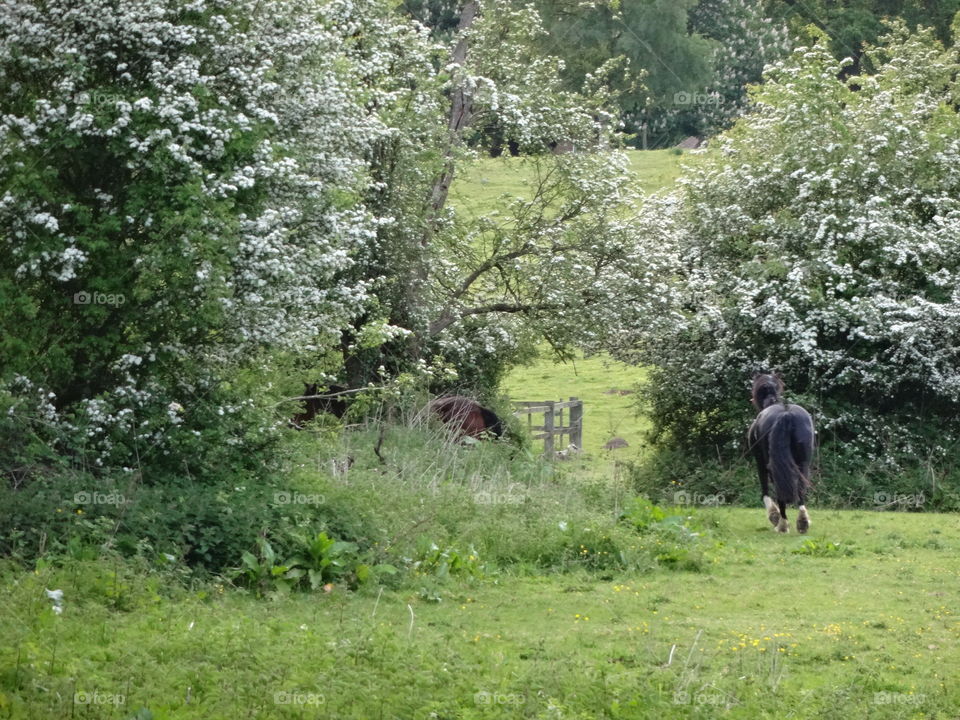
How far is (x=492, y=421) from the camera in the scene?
A: 2558 cm

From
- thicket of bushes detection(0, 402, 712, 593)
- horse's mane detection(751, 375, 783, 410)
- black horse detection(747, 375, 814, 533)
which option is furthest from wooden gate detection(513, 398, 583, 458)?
thicket of bushes detection(0, 402, 712, 593)

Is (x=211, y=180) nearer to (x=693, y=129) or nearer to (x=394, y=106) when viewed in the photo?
(x=394, y=106)

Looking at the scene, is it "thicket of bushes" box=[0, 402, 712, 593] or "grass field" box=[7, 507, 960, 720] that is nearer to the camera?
"grass field" box=[7, 507, 960, 720]

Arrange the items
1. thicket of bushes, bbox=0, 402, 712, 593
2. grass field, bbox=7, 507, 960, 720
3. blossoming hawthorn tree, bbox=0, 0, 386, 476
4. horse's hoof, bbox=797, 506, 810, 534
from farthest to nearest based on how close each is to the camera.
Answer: horse's hoof, bbox=797, 506, 810, 534, blossoming hawthorn tree, bbox=0, 0, 386, 476, thicket of bushes, bbox=0, 402, 712, 593, grass field, bbox=7, 507, 960, 720

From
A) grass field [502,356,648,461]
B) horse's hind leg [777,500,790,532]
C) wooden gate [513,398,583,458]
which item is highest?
horse's hind leg [777,500,790,532]

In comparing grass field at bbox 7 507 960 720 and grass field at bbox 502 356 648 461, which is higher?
grass field at bbox 7 507 960 720

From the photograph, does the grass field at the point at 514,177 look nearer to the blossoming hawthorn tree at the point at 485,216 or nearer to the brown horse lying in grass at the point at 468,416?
the blossoming hawthorn tree at the point at 485,216

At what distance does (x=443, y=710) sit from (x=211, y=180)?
7644mm

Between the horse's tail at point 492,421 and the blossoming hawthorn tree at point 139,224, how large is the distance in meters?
10.1

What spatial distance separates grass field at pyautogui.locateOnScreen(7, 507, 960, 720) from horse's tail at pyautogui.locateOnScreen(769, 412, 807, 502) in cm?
430

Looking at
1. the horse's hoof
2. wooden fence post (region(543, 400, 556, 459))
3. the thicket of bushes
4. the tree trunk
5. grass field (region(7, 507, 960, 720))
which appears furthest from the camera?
wooden fence post (region(543, 400, 556, 459))

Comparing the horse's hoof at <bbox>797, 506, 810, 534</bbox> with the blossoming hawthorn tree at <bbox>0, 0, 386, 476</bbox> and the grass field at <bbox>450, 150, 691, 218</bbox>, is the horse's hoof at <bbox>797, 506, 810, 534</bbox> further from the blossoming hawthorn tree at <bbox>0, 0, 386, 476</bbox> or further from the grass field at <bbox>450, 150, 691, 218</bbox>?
the grass field at <bbox>450, 150, 691, 218</bbox>

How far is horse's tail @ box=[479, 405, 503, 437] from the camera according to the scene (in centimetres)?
2534

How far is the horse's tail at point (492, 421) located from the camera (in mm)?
25344
